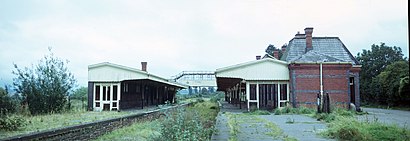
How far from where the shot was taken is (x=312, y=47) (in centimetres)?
2541

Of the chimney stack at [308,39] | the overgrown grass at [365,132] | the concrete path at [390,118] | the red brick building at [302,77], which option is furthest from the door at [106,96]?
the overgrown grass at [365,132]

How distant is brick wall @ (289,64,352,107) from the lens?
20.5m

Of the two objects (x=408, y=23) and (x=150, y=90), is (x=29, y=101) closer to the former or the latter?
(x=150, y=90)

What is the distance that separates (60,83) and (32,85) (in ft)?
4.50

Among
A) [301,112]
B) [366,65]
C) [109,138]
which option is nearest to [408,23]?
[109,138]

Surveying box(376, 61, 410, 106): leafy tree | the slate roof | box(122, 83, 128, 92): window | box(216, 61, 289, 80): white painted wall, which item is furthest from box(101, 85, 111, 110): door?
box(376, 61, 410, 106): leafy tree

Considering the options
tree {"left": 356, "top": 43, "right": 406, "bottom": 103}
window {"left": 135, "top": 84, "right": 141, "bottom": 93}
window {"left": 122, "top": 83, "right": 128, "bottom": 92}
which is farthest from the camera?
tree {"left": 356, "top": 43, "right": 406, "bottom": 103}

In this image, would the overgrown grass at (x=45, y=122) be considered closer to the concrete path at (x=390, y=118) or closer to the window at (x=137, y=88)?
the concrete path at (x=390, y=118)

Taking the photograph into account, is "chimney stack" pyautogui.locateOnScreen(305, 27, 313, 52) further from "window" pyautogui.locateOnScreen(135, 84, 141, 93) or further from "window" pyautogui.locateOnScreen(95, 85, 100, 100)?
"window" pyautogui.locateOnScreen(95, 85, 100, 100)

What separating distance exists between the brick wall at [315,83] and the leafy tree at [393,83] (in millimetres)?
13145

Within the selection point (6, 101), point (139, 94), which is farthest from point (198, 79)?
point (6, 101)

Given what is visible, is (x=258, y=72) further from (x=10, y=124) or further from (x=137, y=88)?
(x=10, y=124)

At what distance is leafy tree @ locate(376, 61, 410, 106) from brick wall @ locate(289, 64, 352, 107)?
43.1 feet

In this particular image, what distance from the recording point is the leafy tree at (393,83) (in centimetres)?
3203
